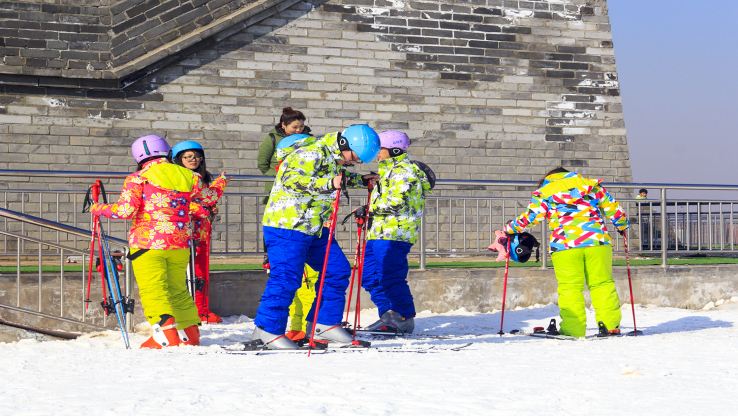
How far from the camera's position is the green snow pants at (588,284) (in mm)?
9664

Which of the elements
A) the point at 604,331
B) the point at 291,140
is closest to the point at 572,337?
the point at 604,331

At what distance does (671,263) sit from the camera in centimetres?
1555

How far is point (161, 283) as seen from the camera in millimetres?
8555

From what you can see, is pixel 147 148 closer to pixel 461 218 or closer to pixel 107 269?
pixel 107 269

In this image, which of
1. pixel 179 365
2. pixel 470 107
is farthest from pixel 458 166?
pixel 179 365

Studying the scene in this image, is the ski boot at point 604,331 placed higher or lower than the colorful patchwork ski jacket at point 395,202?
lower

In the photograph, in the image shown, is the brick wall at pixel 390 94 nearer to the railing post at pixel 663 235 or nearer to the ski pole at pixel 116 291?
the railing post at pixel 663 235

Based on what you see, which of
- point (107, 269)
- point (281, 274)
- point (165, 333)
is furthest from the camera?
point (107, 269)

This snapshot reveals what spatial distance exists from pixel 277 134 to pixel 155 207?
2.66 meters

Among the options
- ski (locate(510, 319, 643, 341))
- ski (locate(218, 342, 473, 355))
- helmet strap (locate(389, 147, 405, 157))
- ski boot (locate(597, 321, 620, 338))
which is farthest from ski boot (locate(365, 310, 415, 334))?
ski boot (locate(597, 321, 620, 338))

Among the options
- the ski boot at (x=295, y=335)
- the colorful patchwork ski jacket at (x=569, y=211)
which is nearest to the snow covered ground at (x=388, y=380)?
the ski boot at (x=295, y=335)

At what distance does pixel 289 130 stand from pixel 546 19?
11.8 metres

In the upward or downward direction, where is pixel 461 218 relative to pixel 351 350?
upward

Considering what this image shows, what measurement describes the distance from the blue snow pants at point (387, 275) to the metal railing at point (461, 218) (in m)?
2.20
